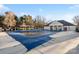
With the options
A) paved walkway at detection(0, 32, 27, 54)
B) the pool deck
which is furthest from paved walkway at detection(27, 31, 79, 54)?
paved walkway at detection(0, 32, 27, 54)

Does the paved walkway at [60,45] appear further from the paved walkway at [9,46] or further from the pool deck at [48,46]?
the paved walkway at [9,46]

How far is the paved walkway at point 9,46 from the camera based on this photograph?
3.50m

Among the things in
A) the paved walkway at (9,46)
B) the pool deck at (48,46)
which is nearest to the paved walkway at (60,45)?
the pool deck at (48,46)

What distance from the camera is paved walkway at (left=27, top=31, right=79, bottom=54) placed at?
11.5 feet

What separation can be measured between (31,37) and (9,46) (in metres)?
0.32

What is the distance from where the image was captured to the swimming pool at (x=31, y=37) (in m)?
3.54

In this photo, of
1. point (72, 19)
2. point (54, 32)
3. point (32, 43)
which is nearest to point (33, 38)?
point (32, 43)

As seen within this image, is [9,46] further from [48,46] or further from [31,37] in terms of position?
[48,46]

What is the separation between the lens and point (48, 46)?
353 cm

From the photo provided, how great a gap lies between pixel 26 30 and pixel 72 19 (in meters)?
0.64

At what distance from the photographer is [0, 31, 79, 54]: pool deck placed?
138 inches

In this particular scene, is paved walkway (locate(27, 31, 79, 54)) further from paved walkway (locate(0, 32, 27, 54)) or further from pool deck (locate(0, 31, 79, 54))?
paved walkway (locate(0, 32, 27, 54))

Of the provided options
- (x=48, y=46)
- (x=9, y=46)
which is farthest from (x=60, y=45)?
(x=9, y=46)

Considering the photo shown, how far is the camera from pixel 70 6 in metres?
3.49
